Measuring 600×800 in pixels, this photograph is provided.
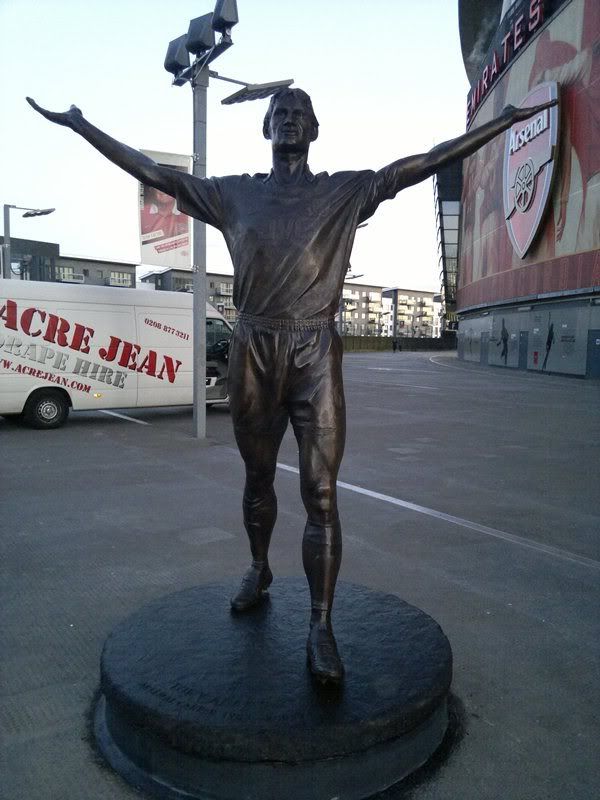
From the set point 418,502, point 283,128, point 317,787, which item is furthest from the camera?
point 418,502

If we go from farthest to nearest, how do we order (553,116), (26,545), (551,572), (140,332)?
(553,116) < (140,332) < (26,545) < (551,572)

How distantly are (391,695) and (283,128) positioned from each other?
8.00ft

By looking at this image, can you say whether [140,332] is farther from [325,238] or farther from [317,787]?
[317,787]

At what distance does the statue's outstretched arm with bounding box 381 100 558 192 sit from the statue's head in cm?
40

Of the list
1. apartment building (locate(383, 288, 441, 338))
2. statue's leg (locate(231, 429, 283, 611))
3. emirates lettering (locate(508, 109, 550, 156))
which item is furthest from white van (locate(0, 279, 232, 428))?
apartment building (locate(383, 288, 441, 338))

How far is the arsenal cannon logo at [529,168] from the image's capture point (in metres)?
25.3

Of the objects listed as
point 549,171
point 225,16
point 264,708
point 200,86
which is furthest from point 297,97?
point 549,171

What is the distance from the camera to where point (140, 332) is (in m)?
12.0

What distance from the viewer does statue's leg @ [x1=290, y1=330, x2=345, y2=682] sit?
2.68m

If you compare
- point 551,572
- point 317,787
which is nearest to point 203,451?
point 551,572

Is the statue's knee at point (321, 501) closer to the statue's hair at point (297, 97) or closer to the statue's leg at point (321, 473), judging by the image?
the statue's leg at point (321, 473)

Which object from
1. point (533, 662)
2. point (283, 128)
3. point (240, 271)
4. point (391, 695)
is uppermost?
point (283, 128)

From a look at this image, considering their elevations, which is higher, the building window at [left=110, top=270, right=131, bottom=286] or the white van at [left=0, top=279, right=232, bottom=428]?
the building window at [left=110, top=270, right=131, bottom=286]

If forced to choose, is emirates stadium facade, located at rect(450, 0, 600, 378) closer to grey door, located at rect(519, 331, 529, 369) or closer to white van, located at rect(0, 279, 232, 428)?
grey door, located at rect(519, 331, 529, 369)
